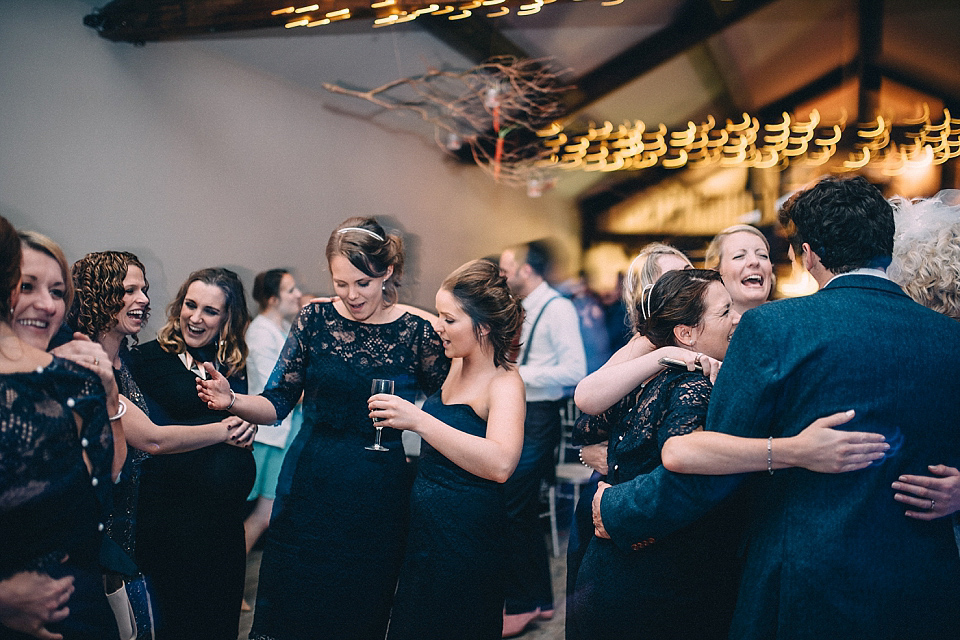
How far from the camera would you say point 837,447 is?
125cm

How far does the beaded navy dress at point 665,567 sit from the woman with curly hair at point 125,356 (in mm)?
1198

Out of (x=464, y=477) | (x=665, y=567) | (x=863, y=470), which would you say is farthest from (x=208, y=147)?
(x=863, y=470)

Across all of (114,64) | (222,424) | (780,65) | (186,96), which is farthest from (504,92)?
(222,424)

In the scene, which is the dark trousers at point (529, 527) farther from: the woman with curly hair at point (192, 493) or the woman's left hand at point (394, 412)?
the woman's left hand at point (394, 412)

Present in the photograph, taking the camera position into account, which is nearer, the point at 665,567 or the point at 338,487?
the point at 665,567

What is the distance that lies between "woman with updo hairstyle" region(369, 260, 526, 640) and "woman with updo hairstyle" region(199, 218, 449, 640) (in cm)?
19

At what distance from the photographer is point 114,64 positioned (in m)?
3.49

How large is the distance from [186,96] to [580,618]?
358 centimetres

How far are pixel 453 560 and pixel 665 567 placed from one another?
602 mm

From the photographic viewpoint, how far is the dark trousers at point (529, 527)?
3.14 m

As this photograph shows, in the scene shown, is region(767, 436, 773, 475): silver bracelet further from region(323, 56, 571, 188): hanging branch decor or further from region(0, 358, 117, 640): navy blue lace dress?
region(323, 56, 571, 188): hanging branch decor

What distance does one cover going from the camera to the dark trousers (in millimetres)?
3145

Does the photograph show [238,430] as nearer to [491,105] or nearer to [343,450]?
[343,450]

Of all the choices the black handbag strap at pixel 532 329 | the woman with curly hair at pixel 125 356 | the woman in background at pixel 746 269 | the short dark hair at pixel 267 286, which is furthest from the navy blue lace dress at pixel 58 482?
the short dark hair at pixel 267 286
